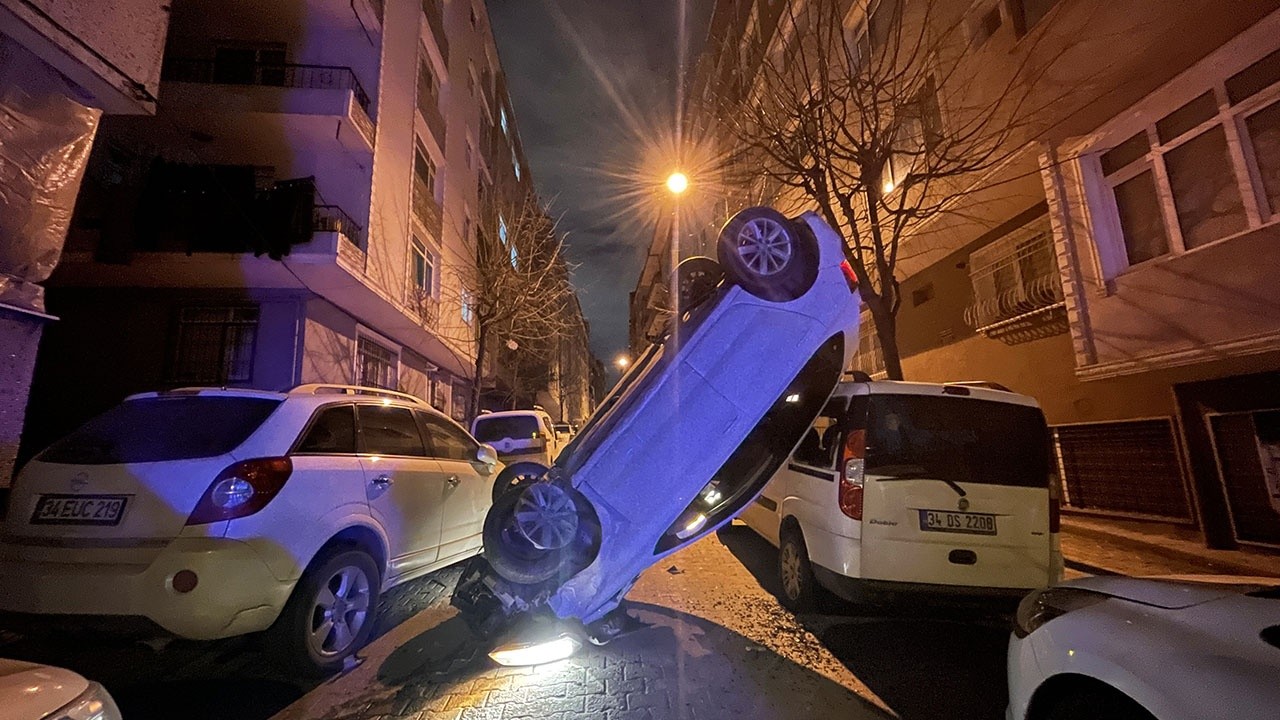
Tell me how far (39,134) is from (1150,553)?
43.7 feet

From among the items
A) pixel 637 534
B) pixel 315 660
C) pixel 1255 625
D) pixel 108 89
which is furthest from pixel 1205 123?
pixel 108 89

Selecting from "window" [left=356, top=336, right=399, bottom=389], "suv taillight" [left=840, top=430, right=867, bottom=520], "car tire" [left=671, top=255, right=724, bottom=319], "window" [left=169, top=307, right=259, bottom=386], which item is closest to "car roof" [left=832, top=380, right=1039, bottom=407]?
"suv taillight" [left=840, top=430, right=867, bottom=520]

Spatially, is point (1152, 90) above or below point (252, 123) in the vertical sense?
below

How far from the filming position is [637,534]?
296cm

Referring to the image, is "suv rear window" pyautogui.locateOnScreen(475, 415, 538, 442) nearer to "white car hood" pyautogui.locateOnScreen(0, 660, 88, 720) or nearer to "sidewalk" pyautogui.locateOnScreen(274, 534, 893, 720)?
"sidewalk" pyautogui.locateOnScreen(274, 534, 893, 720)

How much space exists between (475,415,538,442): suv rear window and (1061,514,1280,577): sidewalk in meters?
8.49

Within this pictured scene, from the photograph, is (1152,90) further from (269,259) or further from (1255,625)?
(269,259)

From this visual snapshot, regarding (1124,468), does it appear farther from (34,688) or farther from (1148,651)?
(34,688)

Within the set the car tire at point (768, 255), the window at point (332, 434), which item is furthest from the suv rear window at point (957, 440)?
the window at point (332, 434)

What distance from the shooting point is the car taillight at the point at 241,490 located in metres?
2.90

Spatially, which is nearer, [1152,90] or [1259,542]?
[1259,542]

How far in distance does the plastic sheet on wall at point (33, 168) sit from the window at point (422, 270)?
8220 mm

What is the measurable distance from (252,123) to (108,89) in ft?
14.1

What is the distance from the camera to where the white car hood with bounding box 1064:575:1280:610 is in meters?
1.94
